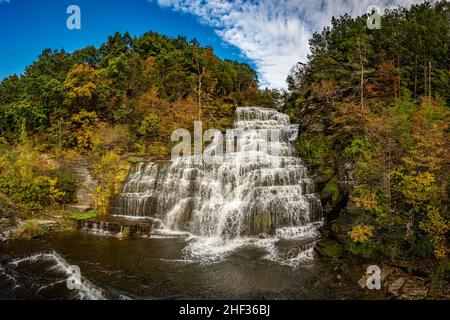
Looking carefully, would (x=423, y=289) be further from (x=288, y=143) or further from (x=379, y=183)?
(x=288, y=143)

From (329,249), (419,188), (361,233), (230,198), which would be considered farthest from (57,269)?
(419,188)

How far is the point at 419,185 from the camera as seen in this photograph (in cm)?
954

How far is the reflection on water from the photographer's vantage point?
28.0 ft

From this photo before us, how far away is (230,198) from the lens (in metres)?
15.6

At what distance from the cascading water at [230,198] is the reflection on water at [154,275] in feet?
5.20

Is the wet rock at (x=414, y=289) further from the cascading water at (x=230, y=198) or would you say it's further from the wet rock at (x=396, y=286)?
the cascading water at (x=230, y=198)

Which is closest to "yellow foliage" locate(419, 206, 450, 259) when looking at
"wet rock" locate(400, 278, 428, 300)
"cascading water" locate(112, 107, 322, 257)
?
"wet rock" locate(400, 278, 428, 300)

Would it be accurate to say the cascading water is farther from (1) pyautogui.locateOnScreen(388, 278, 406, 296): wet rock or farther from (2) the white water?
(1) pyautogui.locateOnScreen(388, 278, 406, 296): wet rock

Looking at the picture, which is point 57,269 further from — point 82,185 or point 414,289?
point 414,289

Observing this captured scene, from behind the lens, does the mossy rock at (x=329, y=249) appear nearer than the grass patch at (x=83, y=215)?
Yes

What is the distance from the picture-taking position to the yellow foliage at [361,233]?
34.2 ft

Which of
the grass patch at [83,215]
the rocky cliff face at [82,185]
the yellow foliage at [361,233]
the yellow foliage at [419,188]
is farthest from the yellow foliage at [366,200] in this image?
the rocky cliff face at [82,185]

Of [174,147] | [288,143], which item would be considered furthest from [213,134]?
[288,143]

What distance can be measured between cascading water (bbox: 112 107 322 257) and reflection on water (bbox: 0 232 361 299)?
1.59 m
